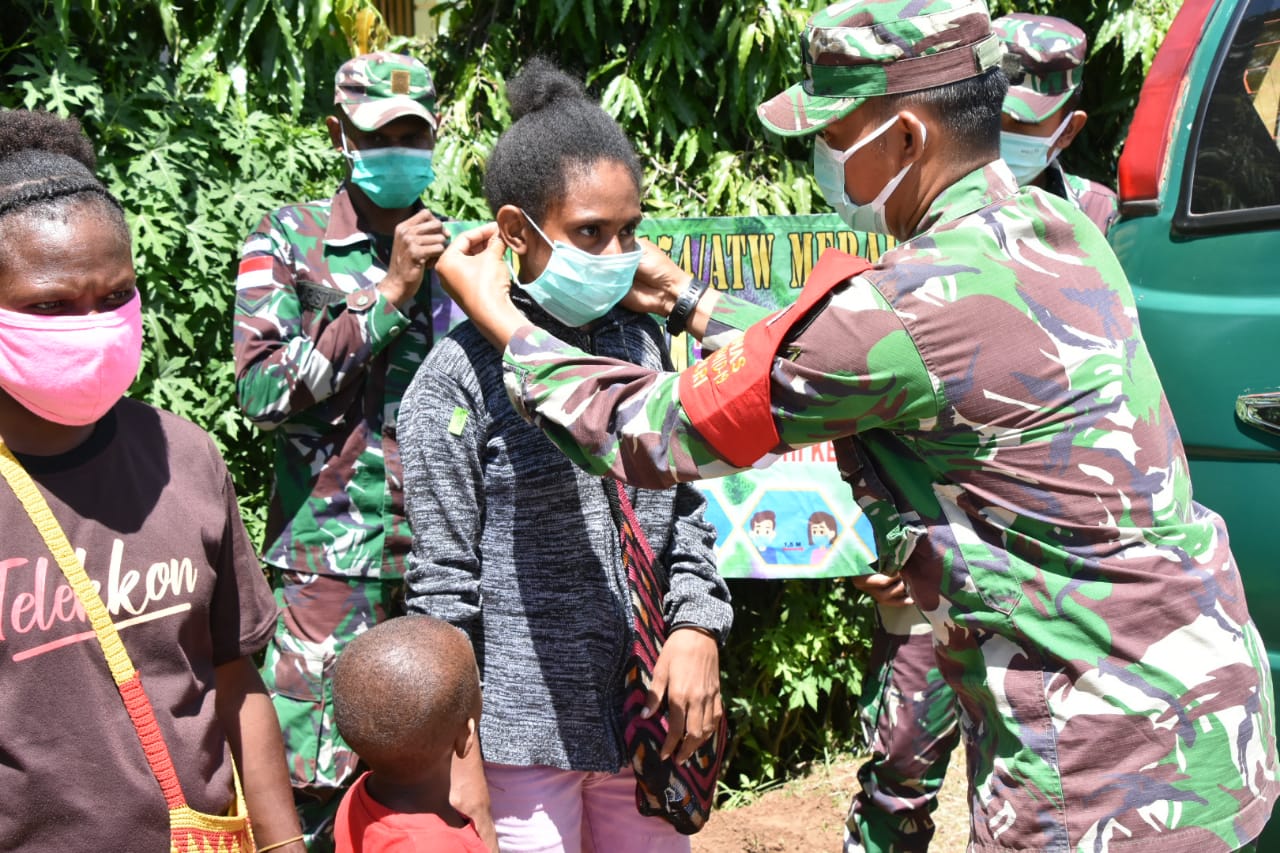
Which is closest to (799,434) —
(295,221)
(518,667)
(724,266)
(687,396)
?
(687,396)

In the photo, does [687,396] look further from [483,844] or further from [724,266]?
[724,266]

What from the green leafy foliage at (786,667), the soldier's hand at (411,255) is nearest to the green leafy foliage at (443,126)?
the green leafy foliage at (786,667)

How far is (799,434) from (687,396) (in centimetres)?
17

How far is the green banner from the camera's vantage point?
12.8 feet

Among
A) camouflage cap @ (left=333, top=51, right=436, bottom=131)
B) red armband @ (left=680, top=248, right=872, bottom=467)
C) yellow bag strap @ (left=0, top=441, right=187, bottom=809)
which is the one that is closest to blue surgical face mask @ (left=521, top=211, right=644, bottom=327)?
red armband @ (left=680, top=248, right=872, bottom=467)

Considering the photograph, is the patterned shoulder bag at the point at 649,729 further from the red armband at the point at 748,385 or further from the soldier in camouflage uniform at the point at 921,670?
the soldier in camouflage uniform at the point at 921,670

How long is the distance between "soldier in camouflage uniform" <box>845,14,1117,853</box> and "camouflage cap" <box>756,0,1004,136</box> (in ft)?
4.49

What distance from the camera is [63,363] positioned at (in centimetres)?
172

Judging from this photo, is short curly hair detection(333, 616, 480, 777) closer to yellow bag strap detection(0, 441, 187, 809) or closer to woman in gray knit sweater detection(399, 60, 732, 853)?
woman in gray knit sweater detection(399, 60, 732, 853)

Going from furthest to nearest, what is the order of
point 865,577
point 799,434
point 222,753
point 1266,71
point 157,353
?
point 157,353
point 865,577
point 1266,71
point 222,753
point 799,434

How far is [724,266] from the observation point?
3.90 meters

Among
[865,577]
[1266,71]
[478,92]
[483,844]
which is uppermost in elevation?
[1266,71]

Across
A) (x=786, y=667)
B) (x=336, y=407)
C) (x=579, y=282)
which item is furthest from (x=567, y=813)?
(x=786, y=667)

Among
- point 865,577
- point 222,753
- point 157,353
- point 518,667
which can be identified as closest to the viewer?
point 222,753
